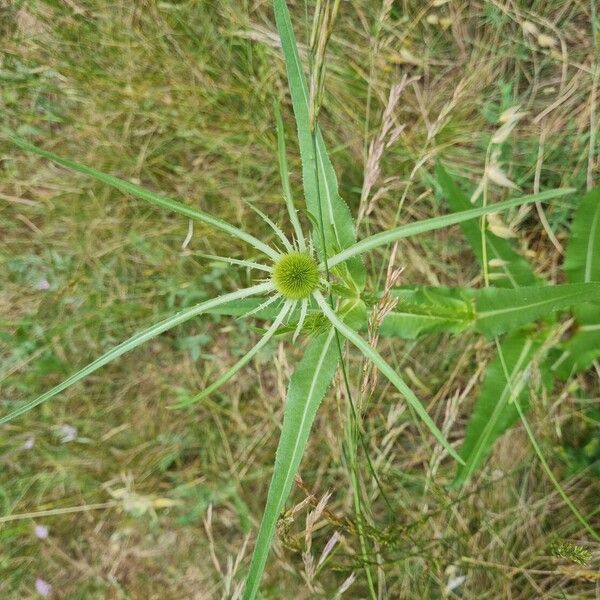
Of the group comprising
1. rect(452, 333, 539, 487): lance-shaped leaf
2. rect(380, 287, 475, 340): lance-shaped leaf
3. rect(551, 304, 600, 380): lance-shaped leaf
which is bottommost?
rect(452, 333, 539, 487): lance-shaped leaf

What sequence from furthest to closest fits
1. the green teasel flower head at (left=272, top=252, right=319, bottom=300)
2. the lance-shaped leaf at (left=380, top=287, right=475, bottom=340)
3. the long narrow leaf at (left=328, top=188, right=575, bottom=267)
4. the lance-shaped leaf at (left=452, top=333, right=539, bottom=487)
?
the lance-shaped leaf at (left=452, top=333, right=539, bottom=487) → the lance-shaped leaf at (left=380, top=287, right=475, bottom=340) → the green teasel flower head at (left=272, top=252, right=319, bottom=300) → the long narrow leaf at (left=328, top=188, right=575, bottom=267)

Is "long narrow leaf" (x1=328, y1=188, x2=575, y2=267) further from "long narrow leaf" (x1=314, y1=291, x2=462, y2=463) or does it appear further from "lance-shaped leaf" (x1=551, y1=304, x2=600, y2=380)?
"lance-shaped leaf" (x1=551, y1=304, x2=600, y2=380)

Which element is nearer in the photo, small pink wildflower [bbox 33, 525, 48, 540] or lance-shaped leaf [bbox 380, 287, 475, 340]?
lance-shaped leaf [bbox 380, 287, 475, 340]

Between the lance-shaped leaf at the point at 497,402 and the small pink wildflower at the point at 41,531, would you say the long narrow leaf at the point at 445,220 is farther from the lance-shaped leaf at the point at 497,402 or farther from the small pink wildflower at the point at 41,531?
the small pink wildflower at the point at 41,531

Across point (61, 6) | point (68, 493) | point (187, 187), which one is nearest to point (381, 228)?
point (187, 187)

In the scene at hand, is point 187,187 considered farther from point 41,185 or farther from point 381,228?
point 381,228

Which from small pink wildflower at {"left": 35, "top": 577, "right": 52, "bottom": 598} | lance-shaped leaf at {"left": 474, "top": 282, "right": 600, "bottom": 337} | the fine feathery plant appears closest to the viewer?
the fine feathery plant

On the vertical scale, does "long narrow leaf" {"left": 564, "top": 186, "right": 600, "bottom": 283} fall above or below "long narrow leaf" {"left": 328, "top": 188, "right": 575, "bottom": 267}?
below

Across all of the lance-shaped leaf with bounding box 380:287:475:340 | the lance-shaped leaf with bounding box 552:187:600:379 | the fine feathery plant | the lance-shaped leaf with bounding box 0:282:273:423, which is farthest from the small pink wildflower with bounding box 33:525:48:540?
the lance-shaped leaf with bounding box 552:187:600:379
